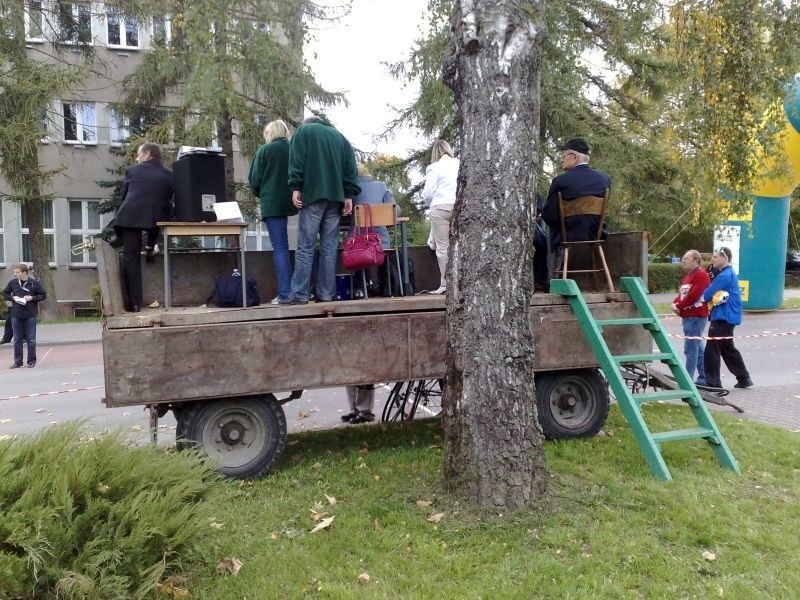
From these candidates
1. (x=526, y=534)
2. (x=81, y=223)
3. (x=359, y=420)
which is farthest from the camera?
(x=81, y=223)

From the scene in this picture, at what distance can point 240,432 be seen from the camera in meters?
5.48

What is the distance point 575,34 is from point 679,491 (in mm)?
6150

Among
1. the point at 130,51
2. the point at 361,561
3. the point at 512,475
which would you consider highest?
the point at 130,51

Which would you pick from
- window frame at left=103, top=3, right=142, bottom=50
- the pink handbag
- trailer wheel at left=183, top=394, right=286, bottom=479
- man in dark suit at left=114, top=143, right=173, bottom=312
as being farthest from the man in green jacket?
window frame at left=103, top=3, right=142, bottom=50

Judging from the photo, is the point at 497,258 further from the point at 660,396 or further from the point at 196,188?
the point at 196,188

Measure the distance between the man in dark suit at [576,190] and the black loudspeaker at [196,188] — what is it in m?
3.06

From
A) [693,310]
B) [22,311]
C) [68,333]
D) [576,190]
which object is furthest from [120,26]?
[576,190]

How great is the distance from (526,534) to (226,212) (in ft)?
11.5

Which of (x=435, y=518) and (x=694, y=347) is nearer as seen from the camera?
(x=435, y=518)

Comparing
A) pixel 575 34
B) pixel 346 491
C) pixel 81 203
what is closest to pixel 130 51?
pixel 81 203

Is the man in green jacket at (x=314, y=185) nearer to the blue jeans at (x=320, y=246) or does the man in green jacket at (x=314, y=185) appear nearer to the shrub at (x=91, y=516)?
the blue jeans at (x=320, y=246)

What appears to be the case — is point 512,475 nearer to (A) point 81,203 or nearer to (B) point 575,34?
(B) point 575,34

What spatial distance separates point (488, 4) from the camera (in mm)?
4547

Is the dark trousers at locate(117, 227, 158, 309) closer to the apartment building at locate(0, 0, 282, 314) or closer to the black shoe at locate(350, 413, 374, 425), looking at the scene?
the black shoe at locate(350, 413, 374, 425)
